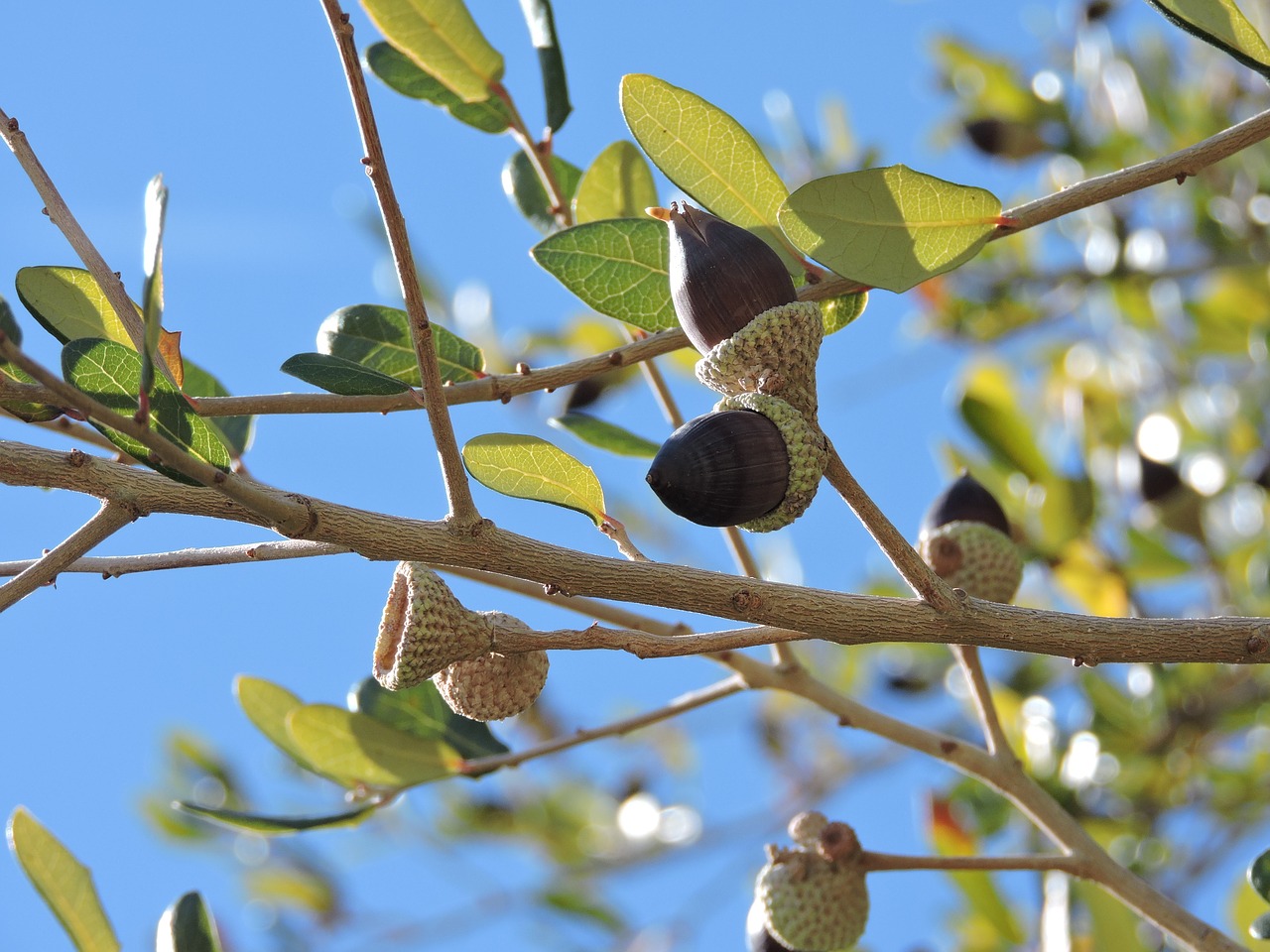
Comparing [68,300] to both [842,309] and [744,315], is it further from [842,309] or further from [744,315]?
[842,309]

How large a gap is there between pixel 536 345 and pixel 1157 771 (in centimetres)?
179

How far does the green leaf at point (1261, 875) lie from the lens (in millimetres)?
1277

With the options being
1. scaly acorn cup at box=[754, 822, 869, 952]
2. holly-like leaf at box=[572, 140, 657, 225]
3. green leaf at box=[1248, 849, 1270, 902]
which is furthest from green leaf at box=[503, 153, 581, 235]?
green leaf at box=[1248, 849, 1270, 902]

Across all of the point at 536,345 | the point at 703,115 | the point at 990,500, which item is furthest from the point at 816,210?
the point at 536,345

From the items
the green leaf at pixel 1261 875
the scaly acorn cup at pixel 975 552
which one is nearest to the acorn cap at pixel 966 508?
the scaly acorn cup at pixel 975 552

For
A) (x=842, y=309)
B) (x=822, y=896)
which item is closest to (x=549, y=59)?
(x=842, y=309)

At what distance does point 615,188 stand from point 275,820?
813mm

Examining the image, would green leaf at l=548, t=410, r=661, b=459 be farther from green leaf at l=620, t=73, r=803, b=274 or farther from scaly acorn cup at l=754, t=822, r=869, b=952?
scaly acorn cup at l=754, t=822, r=869, b=952

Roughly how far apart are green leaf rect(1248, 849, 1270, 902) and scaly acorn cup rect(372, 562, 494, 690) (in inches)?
31.2

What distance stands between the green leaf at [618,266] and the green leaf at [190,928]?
0.69m

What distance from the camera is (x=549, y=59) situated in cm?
150

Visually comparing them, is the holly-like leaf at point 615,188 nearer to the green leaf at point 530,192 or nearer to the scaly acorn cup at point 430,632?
the green leaf at point 530,192

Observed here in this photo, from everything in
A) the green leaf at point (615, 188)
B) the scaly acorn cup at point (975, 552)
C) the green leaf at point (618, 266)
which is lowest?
A: the scaly acorn cup at point (975, 552)

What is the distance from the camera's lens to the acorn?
1001mm
